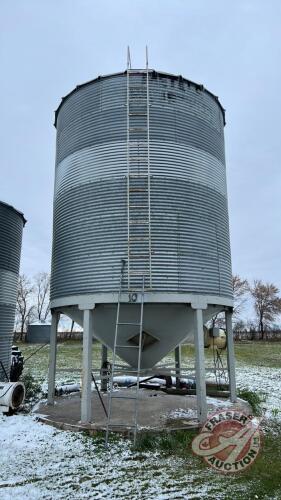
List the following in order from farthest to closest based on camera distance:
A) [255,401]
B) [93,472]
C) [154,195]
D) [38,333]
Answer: [38,333]
[255,401]
[154,195]
[93,472]

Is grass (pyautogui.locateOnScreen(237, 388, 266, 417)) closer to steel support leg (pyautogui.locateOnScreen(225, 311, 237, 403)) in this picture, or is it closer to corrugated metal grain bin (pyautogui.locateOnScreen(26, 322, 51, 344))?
steel support leg (pyautogui.locateOnScreen(225, 311, 237, 403))

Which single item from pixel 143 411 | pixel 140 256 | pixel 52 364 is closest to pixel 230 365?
pixel 143 411

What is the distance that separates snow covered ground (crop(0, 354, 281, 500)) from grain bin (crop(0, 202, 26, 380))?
5.65m

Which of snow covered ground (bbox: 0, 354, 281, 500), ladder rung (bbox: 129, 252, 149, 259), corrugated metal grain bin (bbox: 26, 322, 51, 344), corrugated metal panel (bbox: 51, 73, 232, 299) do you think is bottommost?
snow covered ground (bbox: 0, 354, 281, 500)

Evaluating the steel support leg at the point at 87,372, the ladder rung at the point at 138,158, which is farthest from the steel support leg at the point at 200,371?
the ladder rung at the point at 138,158

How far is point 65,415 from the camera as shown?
9.57 meters

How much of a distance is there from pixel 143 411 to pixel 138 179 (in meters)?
5.99

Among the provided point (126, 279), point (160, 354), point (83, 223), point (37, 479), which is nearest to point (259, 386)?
point (160, 354)

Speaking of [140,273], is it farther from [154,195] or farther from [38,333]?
[38,333]

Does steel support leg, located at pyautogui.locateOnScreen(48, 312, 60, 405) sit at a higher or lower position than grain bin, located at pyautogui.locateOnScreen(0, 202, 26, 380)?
lower

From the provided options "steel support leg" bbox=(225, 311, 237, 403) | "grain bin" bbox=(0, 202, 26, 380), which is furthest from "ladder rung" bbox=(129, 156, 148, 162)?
"grain bin" bbox=(0, 202, 26, 380)

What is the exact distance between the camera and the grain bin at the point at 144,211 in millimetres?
8953

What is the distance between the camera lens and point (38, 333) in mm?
48344

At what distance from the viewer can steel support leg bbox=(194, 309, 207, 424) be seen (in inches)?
341
